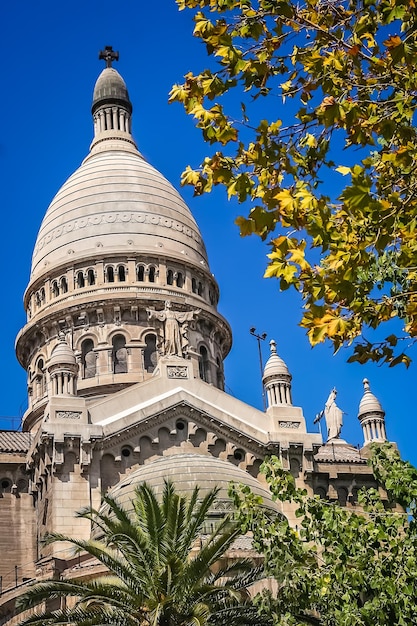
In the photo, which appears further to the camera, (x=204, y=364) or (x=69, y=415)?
(x=204, y=364)

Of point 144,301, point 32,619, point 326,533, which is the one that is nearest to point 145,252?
point 144,301

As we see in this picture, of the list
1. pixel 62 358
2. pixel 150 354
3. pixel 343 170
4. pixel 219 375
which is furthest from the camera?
pixel 219 375

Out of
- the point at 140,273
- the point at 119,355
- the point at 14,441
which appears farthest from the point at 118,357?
the point at 14,441

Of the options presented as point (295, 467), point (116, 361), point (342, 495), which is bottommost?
point (295, 467)

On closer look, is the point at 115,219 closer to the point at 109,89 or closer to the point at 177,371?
the point at 109,89

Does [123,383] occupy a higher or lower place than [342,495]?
higher

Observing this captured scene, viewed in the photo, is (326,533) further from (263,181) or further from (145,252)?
(145,252)

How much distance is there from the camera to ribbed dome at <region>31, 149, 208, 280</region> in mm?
57750

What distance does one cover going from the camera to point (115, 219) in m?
58.9

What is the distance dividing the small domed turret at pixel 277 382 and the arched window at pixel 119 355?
10.2 m

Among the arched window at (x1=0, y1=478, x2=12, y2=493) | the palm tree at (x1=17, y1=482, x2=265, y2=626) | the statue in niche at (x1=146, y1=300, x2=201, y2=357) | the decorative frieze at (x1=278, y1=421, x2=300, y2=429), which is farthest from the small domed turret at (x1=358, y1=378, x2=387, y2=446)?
the palm tree at (x1=17, y1=482, x2=265, y2=626)

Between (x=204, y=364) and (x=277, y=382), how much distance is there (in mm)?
11321

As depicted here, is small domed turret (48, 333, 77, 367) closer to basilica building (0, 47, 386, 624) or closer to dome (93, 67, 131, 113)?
basilica building (0, 47, 386, 624)

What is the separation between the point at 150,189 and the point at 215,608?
4144cm
